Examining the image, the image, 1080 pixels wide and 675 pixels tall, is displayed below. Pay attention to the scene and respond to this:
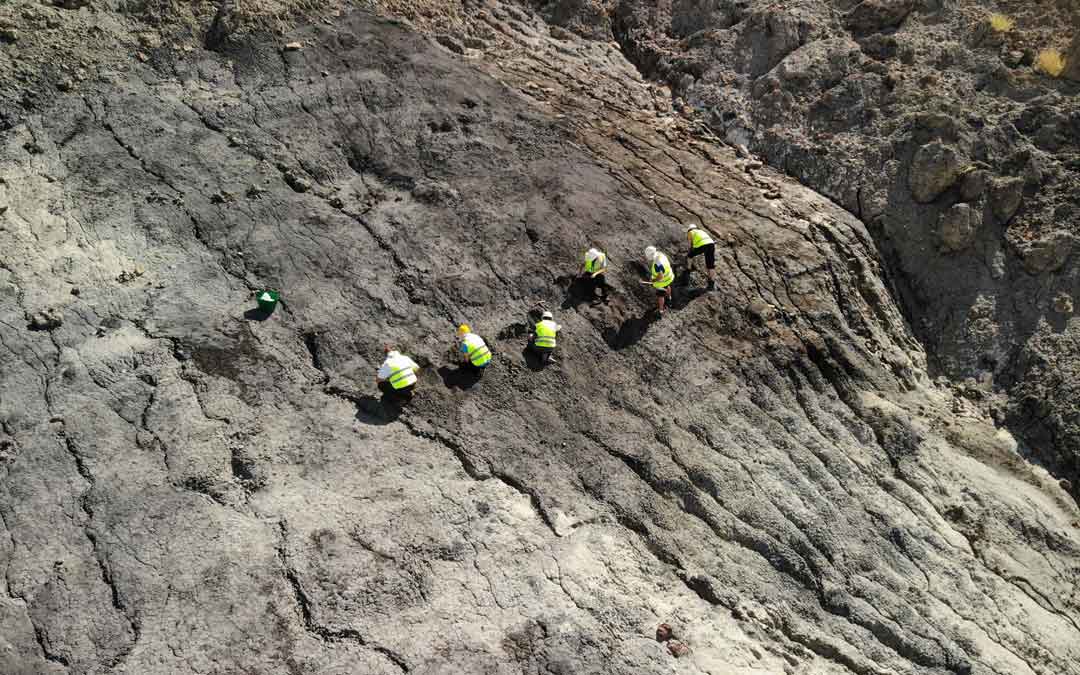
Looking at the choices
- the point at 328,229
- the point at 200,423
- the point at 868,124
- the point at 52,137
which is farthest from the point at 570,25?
the point at 200,423

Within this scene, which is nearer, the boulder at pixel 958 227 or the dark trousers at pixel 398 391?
the dark trousers at pixel 398 391

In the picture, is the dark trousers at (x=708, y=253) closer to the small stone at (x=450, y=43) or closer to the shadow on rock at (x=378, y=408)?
the shadow on rock at (x=378, y=408)

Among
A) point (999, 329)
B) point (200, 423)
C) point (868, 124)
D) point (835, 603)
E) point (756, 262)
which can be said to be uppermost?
point (868, 124)

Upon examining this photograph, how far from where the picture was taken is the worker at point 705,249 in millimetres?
11539

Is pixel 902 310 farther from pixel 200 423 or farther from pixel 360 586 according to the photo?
pixel 200 423

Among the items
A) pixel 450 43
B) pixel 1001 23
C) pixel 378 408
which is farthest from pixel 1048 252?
pixel 378 408

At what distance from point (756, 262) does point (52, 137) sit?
10954 millimetres

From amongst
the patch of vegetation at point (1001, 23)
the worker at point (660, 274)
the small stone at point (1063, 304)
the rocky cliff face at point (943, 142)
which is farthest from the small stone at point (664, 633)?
the patch of vegetation at point (1001, 23)

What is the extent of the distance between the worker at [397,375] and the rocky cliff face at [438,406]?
0.29 m

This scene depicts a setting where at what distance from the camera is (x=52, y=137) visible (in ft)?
36.6

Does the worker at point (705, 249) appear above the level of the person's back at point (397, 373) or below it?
above

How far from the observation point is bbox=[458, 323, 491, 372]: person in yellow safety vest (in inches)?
392

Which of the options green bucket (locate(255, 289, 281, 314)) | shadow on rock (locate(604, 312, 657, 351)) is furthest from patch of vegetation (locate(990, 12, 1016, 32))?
green bucket (locate(255, 289, 281, 314))

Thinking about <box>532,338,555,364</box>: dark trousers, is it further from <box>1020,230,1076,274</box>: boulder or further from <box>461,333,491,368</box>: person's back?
<box>1020,230,1076,274</box>: boulder
